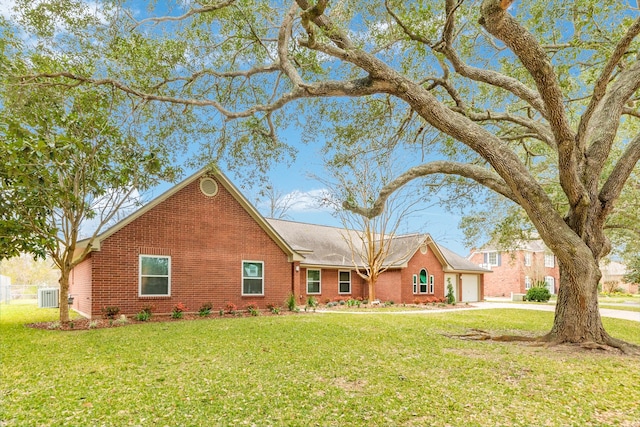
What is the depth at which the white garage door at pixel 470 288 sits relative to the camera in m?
29.6

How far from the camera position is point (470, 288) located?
30.2 metres

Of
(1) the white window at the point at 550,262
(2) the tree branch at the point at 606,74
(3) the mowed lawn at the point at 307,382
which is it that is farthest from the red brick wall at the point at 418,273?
(1) the white window at the point at 550,262

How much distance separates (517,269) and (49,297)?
122 ft

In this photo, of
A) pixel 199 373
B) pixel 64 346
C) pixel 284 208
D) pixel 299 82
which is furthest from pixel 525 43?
pixel 284 208

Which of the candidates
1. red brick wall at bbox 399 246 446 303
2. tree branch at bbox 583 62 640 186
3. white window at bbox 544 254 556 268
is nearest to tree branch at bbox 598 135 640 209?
tree branch at bbox 583 62 640 186

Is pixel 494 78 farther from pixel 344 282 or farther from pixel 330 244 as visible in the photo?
pixel 330 244

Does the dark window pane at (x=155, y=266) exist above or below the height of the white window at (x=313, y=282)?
above

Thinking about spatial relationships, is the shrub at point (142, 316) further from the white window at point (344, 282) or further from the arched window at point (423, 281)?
the arched window at point (423, 281)

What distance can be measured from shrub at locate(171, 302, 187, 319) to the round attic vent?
4.35m

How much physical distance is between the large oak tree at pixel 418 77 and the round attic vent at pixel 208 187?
4.67m

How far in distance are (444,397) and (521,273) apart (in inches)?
1478

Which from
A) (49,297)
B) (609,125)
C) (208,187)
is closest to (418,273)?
(208,187)

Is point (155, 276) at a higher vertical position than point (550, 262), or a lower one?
higher

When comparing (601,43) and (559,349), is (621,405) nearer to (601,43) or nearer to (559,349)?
(559,349)
